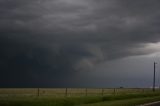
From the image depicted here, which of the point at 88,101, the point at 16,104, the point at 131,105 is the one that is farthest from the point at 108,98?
the point at 16,104

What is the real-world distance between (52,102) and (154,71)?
187ft

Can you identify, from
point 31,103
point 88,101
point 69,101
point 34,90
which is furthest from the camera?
point 34,90

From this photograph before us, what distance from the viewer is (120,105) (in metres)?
36.1

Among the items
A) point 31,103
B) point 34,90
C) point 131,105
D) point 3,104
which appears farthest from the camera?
point 34,90

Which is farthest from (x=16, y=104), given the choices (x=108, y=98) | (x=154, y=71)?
(x=154, y=71)

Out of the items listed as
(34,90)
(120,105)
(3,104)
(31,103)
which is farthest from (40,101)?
(34,90)

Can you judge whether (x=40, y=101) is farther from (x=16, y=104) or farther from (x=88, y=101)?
(x=88, y=101)

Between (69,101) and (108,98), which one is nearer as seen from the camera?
(69,101)

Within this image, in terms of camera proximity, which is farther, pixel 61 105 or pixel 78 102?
pixel 78 102

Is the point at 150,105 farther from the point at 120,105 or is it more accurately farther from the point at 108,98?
the point at 108,98

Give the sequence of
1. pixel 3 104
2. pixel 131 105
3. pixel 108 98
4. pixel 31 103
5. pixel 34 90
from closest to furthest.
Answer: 1. pixel 3 104
2. pixel 31 103
3. pixel 131 105
4. pixel 108 98
5. pixel 34 90

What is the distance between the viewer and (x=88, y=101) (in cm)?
4366

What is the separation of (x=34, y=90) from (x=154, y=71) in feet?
117

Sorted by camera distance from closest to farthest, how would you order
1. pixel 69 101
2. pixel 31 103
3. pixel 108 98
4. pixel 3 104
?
pixel 3 104, pixel 31 103, pixel 69 101, pixel 108 98
